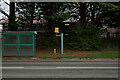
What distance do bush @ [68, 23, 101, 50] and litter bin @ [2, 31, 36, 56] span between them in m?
5.58

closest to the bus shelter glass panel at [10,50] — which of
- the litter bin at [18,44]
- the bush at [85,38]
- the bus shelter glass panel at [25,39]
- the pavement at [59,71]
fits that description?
the litter bin at [18,44]

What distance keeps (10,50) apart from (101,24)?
13128 mm

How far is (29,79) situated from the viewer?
5.04 m

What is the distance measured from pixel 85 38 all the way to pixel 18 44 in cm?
795

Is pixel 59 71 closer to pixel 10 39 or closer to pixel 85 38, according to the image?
pixel 10 39

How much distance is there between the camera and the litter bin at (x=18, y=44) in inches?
486

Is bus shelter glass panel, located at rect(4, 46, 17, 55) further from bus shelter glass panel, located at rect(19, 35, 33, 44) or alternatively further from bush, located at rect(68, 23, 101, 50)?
bush, located at rect(68, 23, 101, 50)

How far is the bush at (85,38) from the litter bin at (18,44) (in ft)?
18.3

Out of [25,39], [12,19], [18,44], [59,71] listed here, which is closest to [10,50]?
[18,44]

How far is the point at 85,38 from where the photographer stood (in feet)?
52.1

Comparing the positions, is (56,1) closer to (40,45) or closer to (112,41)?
(40,45)

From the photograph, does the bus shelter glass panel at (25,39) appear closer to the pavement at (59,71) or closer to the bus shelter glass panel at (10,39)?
the bus shelter glass panel at (10,39)

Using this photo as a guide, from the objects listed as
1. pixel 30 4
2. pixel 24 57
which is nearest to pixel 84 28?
pixel 30 4

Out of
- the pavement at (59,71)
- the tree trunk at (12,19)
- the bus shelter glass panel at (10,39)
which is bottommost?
the pavement at (59,71)
